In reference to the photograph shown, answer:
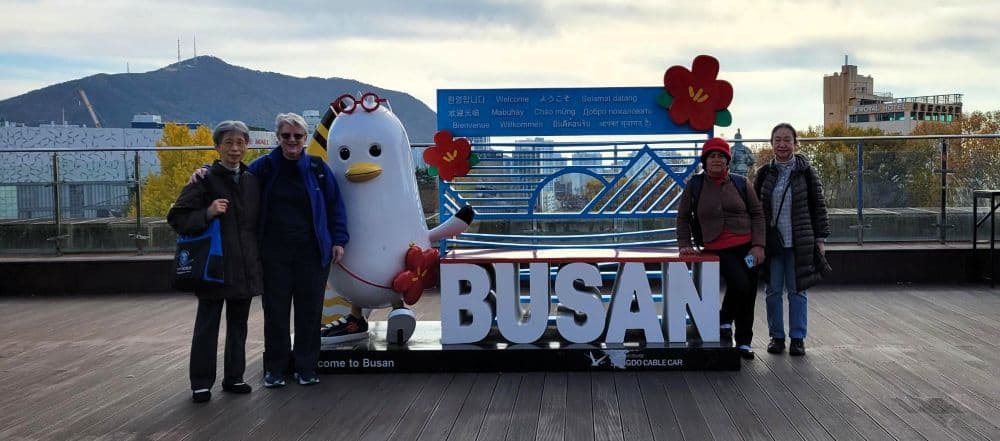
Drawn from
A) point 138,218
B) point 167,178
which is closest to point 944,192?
point 167,178

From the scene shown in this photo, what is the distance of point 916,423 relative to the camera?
3598mm

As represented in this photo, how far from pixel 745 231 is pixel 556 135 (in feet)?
8.07

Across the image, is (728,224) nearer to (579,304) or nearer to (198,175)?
(579,304)

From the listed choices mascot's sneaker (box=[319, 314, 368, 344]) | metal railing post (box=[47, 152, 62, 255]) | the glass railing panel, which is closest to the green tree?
metal railing post (box=[47, 152, 62, 255])

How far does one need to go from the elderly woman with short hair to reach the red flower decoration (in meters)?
0.78

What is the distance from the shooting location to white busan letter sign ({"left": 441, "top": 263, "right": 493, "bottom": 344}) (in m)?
4.72

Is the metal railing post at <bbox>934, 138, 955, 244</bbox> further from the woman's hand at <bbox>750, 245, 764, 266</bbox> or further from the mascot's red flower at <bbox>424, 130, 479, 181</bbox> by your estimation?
the mascot's red flower at <bbox>424, 130, 479, 181</bbox>

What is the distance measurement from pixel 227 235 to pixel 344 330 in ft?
3.55

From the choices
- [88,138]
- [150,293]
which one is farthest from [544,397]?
[88,138]

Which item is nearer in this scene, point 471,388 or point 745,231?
point 471,388

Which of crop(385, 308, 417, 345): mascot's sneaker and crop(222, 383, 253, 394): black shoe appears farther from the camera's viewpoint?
crop(385, 308, 417, 345): mascot's sneaker

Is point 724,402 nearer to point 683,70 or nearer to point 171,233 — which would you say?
point 683,70

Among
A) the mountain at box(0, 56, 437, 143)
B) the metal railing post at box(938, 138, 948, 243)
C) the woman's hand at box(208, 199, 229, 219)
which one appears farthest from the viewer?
the mountain at box(0, 56, 437, 143)

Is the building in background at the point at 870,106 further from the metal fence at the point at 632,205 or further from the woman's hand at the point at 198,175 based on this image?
the woman's hand at the point at 198,175
